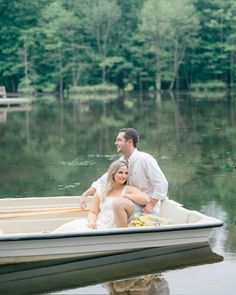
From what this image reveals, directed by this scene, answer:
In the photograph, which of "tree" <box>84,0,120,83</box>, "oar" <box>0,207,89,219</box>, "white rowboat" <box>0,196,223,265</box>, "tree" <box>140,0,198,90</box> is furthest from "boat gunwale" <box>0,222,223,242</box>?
"tree" <box>84,0,120,83</box>

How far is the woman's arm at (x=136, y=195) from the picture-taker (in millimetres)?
7473

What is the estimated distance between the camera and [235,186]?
1145 cm

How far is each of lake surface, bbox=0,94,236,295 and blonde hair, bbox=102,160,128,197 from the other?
0.82 meters

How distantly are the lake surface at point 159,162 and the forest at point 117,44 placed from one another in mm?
30261

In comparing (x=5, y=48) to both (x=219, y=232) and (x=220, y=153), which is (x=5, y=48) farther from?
(x=219, y=232)

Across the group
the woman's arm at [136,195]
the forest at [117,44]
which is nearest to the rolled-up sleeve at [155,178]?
the woman's arm at [136,195]

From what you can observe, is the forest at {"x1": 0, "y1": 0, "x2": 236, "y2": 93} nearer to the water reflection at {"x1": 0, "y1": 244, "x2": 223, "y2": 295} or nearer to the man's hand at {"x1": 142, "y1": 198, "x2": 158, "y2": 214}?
the man's hand at {"x1": 142, "y1": 198, "x2": 158, "y2": 214}

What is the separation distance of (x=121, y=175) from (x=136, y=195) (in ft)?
0.91

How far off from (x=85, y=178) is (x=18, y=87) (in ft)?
157

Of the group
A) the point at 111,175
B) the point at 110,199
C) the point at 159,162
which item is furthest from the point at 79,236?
the point at 159,162

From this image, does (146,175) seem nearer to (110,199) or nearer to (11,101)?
(110,199)

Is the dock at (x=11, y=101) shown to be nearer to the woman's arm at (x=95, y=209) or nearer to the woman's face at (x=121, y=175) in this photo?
the woman's arm at (x=95, y=209)

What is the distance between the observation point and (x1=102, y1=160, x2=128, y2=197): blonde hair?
7340 mm

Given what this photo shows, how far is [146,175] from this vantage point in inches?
300
